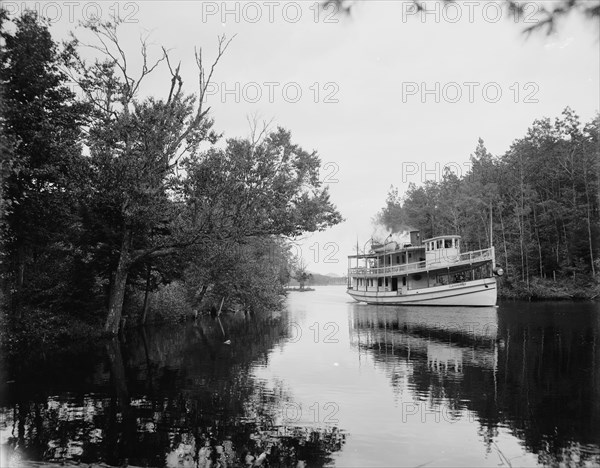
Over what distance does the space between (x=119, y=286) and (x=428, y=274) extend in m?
35.6

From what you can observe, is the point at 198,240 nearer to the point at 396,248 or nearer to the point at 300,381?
the point at 300,381

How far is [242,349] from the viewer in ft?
68.8

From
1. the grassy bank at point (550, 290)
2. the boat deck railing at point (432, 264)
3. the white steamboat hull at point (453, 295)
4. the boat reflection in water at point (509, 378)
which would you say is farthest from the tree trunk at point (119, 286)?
the grassy bank at point (550, 290)

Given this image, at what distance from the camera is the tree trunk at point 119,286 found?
23.8 metres

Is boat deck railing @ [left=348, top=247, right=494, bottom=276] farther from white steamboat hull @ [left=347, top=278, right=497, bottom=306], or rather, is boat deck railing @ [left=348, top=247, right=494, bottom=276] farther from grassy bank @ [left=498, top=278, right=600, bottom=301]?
grassy bank @ [left=498, top=278, right=600, bottom=301]

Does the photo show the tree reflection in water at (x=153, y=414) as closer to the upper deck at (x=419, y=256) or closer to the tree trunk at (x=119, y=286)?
the tree trunk at (x=119, y=286)

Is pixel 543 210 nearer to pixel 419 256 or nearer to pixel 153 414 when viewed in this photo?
pixel 419 256

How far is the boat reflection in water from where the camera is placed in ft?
29.0

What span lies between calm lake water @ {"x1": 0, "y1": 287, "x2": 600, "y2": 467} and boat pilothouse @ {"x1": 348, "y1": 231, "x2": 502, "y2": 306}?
2444 cm

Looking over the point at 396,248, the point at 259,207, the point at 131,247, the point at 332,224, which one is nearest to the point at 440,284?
the point at 396,248

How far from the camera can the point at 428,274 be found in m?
49.7

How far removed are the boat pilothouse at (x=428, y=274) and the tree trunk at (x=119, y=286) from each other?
33.3 meters

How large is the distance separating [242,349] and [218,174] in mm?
8755

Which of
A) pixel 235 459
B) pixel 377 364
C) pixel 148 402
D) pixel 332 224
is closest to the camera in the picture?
pixel 235 459
